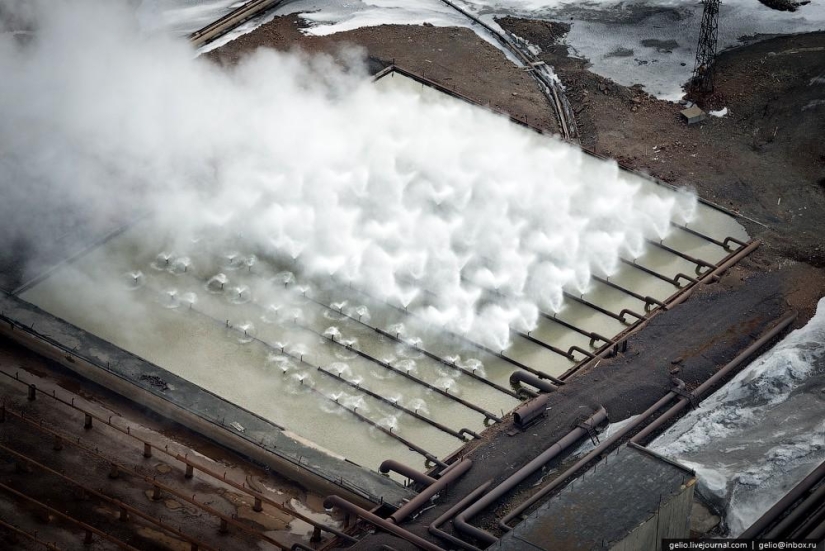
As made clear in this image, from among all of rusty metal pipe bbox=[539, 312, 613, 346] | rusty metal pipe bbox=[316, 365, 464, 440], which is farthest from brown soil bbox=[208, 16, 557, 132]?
rusty metal pipe bbox=[316, 365, 464, 440]

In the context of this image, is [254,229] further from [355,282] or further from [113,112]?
[113,112]

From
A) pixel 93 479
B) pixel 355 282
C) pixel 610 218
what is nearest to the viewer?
pixel 93 479

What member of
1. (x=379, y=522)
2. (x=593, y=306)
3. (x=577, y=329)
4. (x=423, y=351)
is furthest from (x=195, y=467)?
(x=593, y=306)

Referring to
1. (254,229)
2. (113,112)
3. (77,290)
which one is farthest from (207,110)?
(77,290)

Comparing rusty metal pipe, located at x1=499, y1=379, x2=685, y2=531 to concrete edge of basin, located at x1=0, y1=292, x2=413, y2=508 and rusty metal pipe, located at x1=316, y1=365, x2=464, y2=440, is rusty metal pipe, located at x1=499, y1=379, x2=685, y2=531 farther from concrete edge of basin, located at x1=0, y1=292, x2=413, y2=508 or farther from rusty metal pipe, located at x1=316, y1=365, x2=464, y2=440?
rusty metal pipe, located at x1=316, y1=365, x2=464, y2=440

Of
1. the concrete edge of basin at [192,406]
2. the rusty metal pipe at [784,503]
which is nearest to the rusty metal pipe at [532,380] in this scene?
the concrete edge of basin at [192,406]

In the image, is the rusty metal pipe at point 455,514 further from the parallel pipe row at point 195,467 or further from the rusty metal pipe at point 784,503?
the rusty metal pipe at point 784,503

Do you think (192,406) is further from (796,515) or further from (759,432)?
(796,515)
